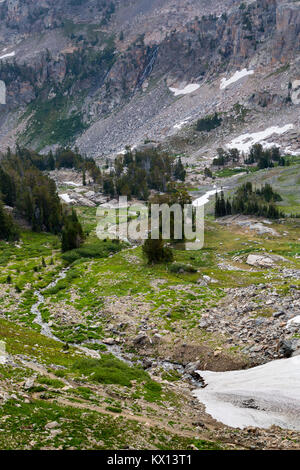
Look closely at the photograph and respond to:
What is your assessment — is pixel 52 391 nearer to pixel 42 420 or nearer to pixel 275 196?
pixel 42 420

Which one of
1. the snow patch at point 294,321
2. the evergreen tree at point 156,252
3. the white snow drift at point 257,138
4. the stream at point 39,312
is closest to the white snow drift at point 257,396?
the snow patch at point 294,321

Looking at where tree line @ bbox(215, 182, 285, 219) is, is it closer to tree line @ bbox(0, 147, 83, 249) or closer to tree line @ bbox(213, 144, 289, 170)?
tree line @ bbox(0, 147, 83, 249)

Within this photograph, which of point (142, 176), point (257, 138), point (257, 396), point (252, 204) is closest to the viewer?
point (257, 396)

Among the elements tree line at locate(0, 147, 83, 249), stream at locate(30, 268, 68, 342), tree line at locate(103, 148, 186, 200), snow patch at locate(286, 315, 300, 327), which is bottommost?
stream at locate(30, 268, 68, 342)

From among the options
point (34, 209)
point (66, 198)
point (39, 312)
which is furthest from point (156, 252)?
point (66, 198)

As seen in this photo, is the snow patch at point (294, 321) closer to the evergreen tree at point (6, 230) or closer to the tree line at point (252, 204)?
the evergreen tree at point (6, 230)

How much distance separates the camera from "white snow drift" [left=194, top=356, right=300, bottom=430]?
1891cm

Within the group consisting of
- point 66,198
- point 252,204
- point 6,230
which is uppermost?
point 66,198

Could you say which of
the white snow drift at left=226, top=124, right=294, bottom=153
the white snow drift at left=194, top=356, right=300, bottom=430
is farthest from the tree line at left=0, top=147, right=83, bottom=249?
the white snow drift at left=226, top=124, right=294, bottom=153

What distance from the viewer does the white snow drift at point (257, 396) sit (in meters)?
18.9

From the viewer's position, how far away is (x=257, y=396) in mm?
21062

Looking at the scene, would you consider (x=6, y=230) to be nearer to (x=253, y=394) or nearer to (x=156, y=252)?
(x=156, y=252)

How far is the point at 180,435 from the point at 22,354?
39.4ft
